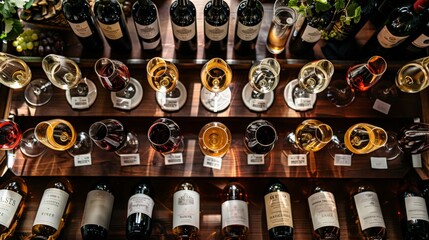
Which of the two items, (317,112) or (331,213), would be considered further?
(317,112)

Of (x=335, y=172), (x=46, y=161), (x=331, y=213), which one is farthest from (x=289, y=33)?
(x=46, y=161)

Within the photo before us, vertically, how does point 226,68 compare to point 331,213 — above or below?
above

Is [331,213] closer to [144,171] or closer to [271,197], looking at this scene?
[271,197]

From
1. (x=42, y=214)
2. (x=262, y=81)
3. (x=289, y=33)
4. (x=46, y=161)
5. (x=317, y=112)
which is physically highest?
(x=289, y=33)

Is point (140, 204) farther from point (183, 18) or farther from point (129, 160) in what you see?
point (183, 18)

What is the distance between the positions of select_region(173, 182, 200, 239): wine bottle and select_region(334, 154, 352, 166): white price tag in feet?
2.07

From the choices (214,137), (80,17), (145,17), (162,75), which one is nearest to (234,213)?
(214,137)

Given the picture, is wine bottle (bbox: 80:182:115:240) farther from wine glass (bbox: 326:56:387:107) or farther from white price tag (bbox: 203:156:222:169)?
wine glass (bbox: 326:56:387:107)

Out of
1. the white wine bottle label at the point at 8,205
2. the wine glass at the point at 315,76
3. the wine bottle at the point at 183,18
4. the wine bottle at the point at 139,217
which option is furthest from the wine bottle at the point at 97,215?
the wine glass at the point at 315,76

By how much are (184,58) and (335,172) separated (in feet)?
2.68

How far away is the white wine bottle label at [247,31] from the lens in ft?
4.55

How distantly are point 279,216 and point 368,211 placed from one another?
0.35 metres

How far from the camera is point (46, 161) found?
5.09 ft

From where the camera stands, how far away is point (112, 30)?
4.55ft
